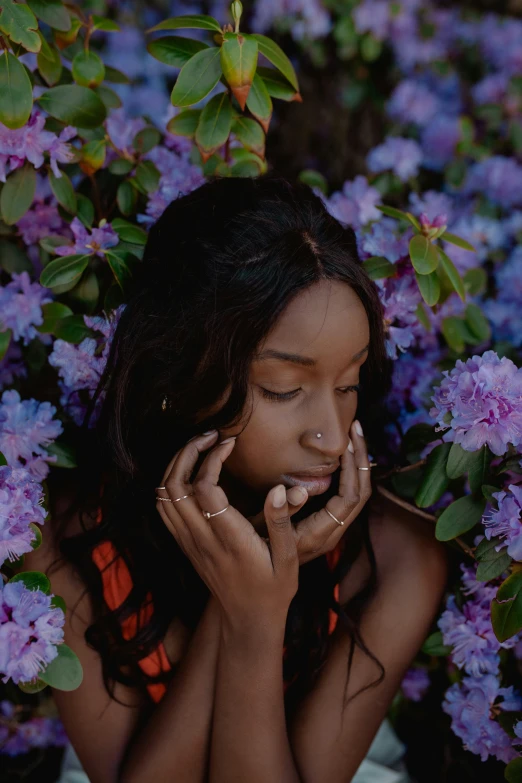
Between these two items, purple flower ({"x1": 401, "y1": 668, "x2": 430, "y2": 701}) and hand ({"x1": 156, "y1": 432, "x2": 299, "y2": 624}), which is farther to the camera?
purple flower ({"x1": 401, "y1": 668, "x2": 430, "y2": 701})

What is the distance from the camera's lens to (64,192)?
193cm

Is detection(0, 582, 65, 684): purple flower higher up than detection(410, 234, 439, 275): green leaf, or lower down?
lower down

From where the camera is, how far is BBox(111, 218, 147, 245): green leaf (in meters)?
1.92

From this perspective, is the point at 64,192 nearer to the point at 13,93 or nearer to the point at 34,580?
the point at 13,93

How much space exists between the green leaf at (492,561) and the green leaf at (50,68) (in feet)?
5.03

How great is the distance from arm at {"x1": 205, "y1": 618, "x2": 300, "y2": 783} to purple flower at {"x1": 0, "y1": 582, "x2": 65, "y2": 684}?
1.36ft

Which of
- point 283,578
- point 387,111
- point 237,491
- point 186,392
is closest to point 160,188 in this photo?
point 186,392

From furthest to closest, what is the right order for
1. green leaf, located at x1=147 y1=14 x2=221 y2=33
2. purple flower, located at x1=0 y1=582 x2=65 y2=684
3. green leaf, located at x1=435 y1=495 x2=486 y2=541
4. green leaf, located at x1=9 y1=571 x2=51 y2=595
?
green leaf, located at x1=147 y1=14 x2=221 y2=33 < green leaf, located at x1=435 y1=495 x2=486 y2=541 < green leaf, located at x1=9 y1=571 x2=51 y2=595 < purple flower, located at x1=0 y1=582 x2=65 y2=684

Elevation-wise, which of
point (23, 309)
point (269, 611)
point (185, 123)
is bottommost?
point (269, 611)

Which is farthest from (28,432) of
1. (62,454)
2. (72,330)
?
(72,330)

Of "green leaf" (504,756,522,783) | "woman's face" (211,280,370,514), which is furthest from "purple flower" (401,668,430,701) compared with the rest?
"woman's face" (211,280,370,514)

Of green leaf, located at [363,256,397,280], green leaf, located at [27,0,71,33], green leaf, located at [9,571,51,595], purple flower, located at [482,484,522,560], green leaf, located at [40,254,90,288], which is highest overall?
green leaf, located at [27,0,71,33]

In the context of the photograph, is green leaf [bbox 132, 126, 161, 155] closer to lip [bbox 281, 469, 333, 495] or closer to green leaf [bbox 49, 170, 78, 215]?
green leaf [bbox 49, 170, 78, 215]

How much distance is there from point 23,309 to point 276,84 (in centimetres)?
85
